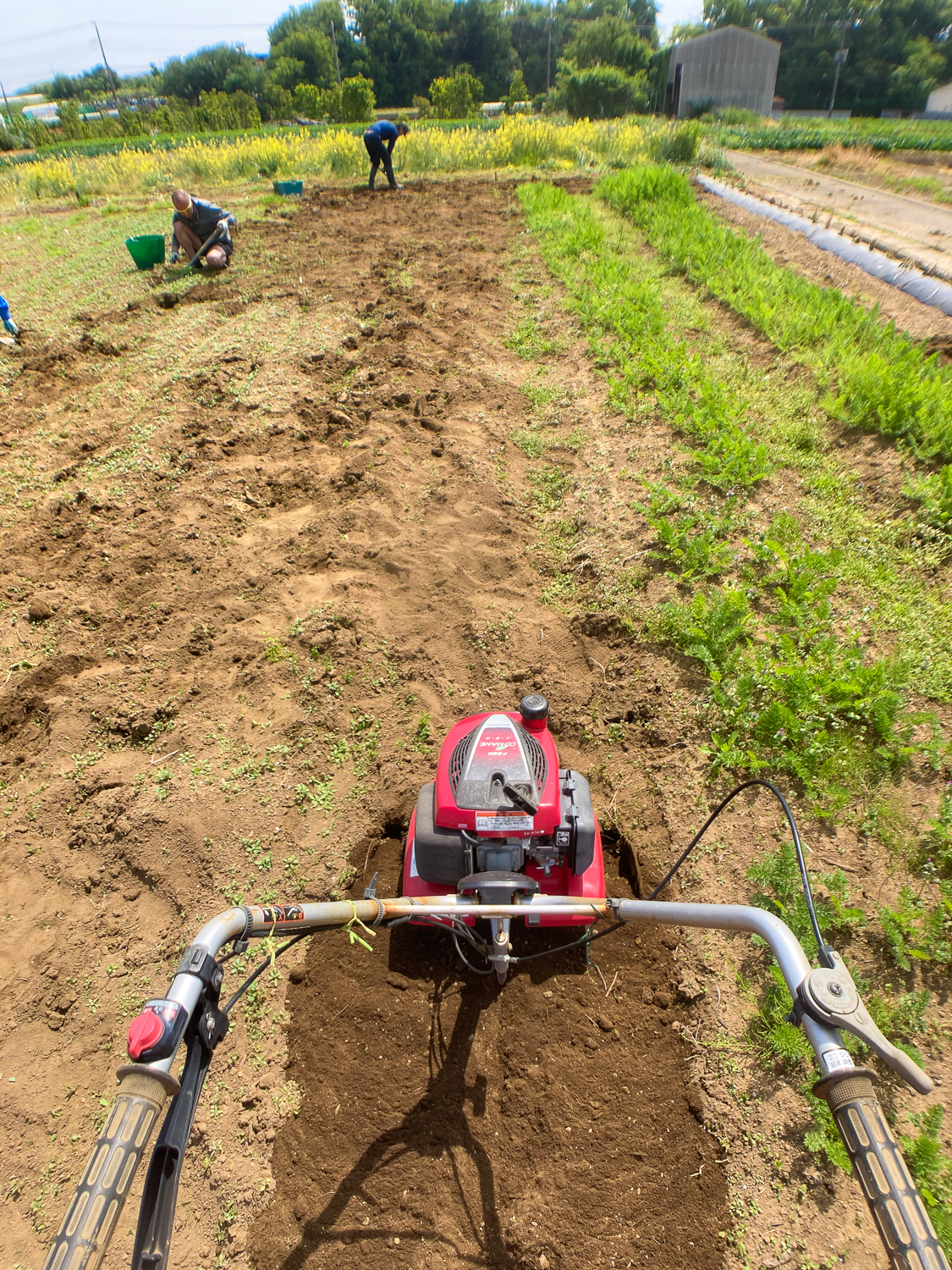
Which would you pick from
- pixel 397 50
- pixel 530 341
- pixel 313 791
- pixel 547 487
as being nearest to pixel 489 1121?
pixel 313 791

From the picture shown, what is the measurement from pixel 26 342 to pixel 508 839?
29.8 ft

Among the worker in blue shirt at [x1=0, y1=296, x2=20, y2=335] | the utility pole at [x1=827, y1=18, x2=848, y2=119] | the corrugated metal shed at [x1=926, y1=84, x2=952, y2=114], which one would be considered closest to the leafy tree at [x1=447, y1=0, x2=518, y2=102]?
the utility pole at [x1=827, y1=18, x2=848, y2=119]

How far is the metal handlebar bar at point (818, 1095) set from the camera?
1.09 meters

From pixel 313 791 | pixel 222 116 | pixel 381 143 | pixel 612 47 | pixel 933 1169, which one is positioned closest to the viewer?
pixel 933 1169

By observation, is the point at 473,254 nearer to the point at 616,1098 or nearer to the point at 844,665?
the point at 844,665

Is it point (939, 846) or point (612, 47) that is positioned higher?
point (612, 47)

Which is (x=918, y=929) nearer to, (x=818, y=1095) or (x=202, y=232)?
(x=818, y=1095)

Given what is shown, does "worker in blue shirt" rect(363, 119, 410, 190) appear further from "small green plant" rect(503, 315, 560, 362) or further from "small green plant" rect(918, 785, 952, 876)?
"small green plant" rect(918, 785, 952, 876)

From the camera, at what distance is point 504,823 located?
244 centimetres

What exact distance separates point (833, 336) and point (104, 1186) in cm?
792

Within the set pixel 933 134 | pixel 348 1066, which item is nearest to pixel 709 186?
pixel 348 1066

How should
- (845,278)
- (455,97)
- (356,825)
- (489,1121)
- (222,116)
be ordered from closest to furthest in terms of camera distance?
1. (489,1121)
2. (356,825)
3. (845,278)
4. (222,116)
5. (455,97)

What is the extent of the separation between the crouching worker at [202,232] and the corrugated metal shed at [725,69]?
32212mm

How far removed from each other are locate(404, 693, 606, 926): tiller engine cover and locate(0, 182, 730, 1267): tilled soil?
0.54m
